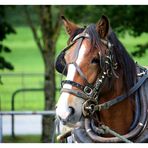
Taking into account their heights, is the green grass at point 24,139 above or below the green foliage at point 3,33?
below

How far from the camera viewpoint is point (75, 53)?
4684mm

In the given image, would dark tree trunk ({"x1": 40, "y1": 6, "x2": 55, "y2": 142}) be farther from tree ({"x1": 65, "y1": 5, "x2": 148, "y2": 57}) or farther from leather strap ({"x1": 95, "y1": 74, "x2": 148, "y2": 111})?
leather strap ({"x1": 95, "y1": 74, "x2": 148, "y2": 111})

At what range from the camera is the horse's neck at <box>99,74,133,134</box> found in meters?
4.87

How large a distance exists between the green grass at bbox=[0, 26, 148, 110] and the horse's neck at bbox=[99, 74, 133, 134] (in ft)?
12.1

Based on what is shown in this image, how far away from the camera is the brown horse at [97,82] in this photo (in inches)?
178

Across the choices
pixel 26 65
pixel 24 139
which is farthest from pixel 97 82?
pixel 26 65

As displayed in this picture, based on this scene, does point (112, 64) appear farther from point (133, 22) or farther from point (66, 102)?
point (133, 22)

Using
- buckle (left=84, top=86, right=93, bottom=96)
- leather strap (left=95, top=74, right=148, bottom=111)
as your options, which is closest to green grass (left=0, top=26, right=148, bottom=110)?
leather strap (left=95, top=74, right=148, bottom=111)

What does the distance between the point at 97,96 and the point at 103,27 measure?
1.71 ft

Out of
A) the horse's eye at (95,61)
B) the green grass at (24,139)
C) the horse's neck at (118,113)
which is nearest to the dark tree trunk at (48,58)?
the green grass at (24,139)

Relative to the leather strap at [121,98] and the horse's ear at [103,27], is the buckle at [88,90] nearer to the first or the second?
the leather strap at [121,98]

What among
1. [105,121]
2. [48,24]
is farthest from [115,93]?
[48,24]

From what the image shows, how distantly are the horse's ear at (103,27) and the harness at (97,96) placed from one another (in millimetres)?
59

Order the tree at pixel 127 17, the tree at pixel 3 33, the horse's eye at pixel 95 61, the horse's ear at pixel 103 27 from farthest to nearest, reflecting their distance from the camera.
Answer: the tree at pixel 127 17 → the tree at pixel 3 33 → the horse's ear at pixel 103 27 → the horse's eye at pixel 95 61
